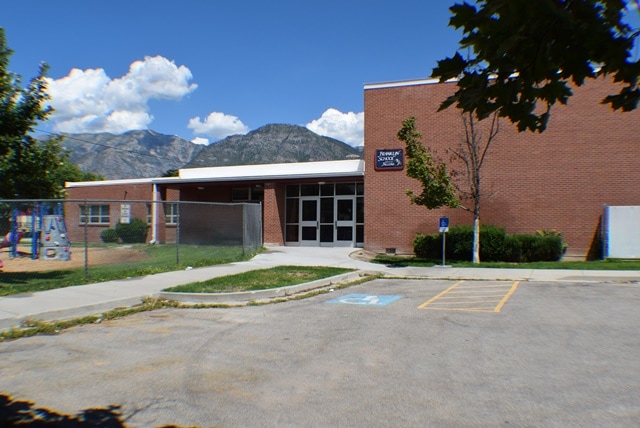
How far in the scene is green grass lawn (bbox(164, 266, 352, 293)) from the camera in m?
11.0

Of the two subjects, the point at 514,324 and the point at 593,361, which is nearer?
the point at 593,361

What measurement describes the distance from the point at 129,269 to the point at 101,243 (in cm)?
361

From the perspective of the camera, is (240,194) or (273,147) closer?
(240,194)

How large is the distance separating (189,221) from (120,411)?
695 inches

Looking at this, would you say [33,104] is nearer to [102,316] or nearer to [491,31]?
[102,316]

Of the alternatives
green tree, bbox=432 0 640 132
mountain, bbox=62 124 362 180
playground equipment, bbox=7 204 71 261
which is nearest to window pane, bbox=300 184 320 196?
playground equipment, bbox=7 204 71 261

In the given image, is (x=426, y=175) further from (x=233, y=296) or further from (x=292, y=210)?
(x=292, y=210)

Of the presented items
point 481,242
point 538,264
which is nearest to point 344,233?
point 481,242

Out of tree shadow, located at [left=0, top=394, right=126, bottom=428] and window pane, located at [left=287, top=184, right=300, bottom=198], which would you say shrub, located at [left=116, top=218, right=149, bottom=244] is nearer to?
window pane, located at [left=287, top=184, right=300, bottom=198]

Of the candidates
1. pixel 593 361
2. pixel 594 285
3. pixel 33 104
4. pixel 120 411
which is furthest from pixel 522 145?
pixel 120 411

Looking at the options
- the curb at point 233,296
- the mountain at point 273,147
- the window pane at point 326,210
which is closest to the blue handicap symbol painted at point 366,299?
the curb at point 233,296

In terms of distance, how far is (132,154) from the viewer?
433 ft

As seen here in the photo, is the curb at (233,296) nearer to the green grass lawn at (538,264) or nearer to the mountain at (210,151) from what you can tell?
the green grass lawn at (538,264)

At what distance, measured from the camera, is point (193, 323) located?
27.2ft
